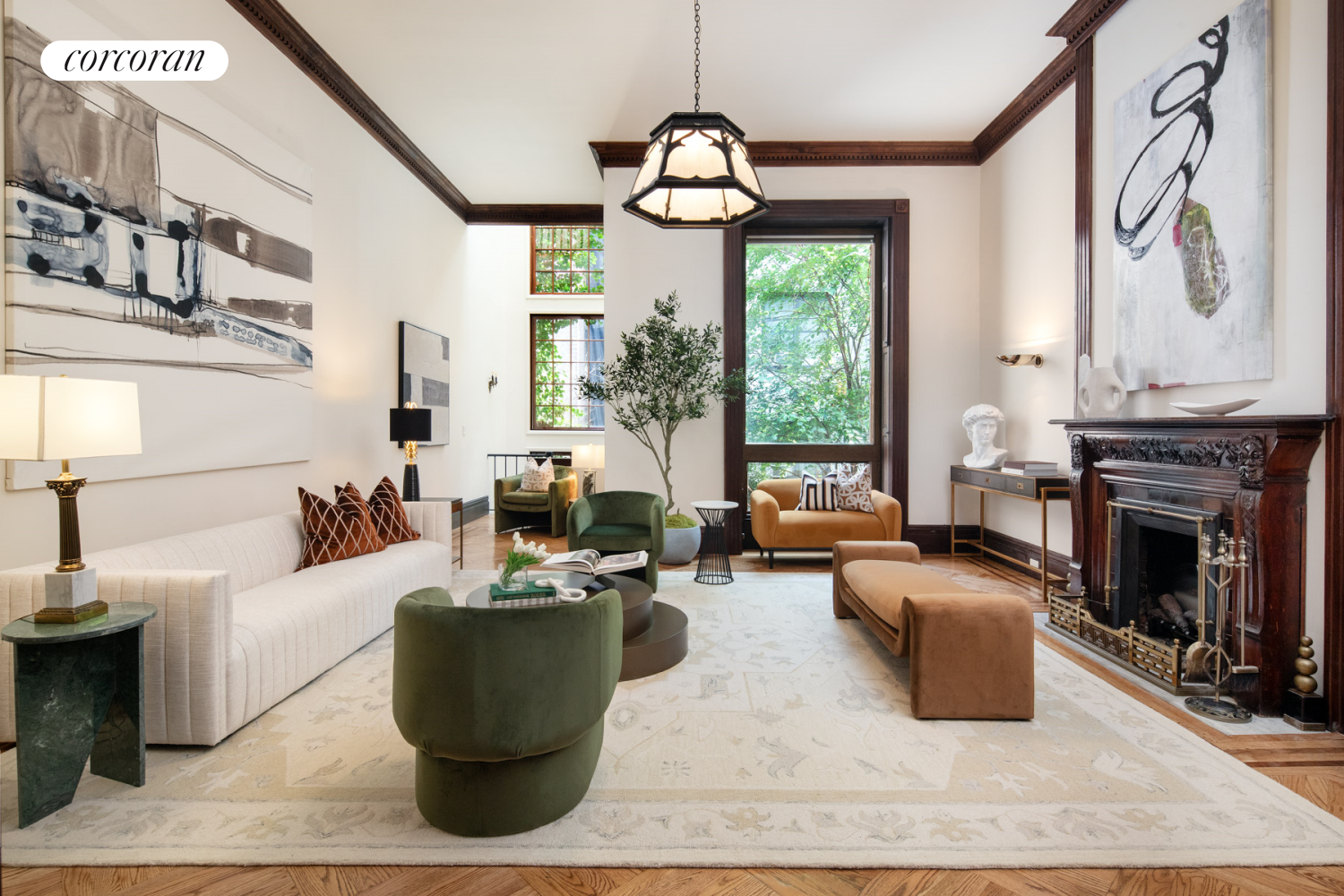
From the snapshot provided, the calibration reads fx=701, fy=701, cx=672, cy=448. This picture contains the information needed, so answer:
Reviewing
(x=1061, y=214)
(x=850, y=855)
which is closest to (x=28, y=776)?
(x=850, y=855)

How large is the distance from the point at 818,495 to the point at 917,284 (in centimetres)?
216

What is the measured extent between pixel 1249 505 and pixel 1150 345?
127 centimetres

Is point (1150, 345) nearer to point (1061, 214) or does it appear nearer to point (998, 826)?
point (1061, 214)

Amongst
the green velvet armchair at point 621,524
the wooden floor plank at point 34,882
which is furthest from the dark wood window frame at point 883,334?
the wooden floor plank at point 34,882

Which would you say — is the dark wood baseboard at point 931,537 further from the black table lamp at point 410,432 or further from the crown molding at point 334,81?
the crown molding at point 334,81

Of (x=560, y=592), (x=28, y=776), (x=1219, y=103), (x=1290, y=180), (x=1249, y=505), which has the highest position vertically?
(x=1219, y=103)

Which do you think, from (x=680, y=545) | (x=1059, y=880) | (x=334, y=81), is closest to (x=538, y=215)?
(x=334, y=81)

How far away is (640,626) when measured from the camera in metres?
3.39

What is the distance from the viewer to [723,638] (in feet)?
12.7

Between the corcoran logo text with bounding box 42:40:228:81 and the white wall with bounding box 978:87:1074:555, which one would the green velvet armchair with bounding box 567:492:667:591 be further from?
the corcoran logo text with bounding box 42:40:228:81

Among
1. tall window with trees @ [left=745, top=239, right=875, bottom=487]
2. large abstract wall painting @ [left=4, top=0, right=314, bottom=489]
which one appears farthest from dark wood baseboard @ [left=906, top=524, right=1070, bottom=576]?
large abstract wall painting @ [left=4, top=0, right=314, bottom=489]

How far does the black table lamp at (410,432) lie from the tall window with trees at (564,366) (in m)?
4.89

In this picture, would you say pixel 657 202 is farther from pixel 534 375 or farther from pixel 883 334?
pixel 534 375

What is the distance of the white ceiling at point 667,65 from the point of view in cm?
437
